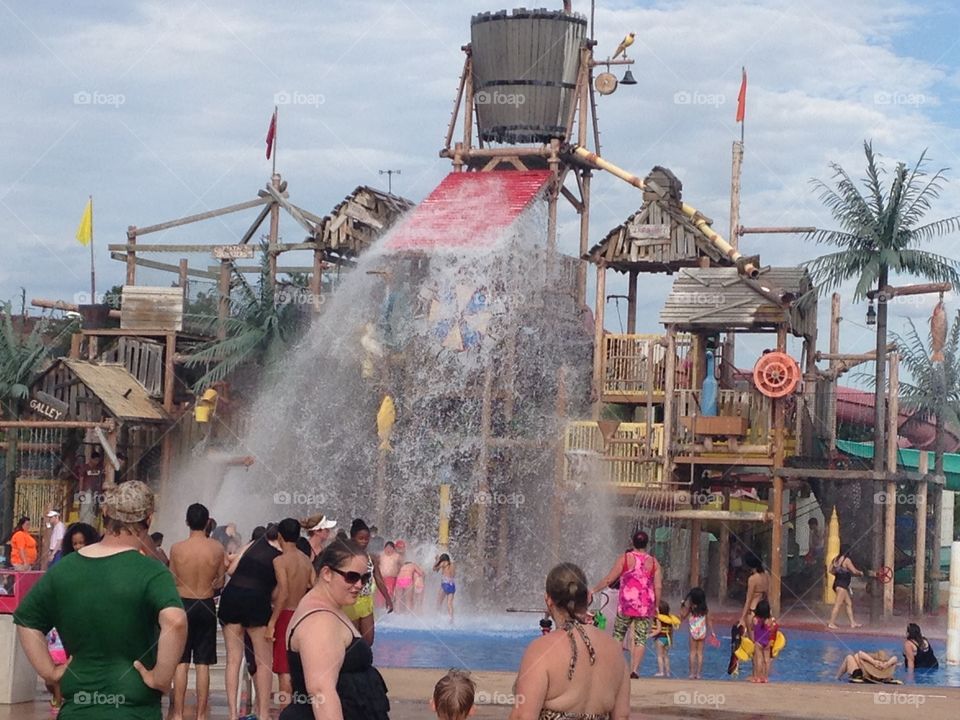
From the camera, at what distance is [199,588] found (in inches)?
400

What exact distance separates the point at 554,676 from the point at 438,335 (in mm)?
23761

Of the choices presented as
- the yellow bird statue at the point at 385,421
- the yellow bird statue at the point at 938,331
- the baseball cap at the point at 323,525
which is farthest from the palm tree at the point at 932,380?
the baseball cap at the point at 323,525

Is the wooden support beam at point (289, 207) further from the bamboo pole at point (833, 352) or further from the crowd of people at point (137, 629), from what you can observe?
the crowd of people at point (137, 629)

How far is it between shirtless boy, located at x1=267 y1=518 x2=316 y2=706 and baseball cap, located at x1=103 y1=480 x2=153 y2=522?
4.11 metres

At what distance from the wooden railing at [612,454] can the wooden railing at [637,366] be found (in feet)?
3.48

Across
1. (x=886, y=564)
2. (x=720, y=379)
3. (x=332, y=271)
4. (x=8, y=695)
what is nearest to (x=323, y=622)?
(x=8, y=695)

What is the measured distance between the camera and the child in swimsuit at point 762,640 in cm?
1574

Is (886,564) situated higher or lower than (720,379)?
lower

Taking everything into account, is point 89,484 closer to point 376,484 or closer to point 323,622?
point 376,484

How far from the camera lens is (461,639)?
22297 mm

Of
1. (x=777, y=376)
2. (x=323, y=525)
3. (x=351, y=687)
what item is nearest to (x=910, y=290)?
(x=777, y=376)

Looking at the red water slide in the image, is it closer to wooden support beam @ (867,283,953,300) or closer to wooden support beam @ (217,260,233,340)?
wooden support beam @ (867,283,953,300)

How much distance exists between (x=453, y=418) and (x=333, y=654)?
916 inches

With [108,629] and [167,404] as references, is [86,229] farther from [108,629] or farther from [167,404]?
[108,629]
